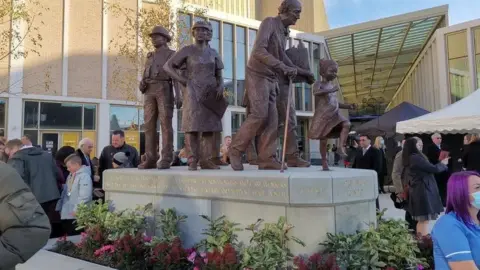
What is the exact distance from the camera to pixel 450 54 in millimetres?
24125

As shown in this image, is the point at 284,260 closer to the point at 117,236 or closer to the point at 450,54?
the point at 117,236

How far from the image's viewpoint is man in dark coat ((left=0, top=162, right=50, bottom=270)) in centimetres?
202

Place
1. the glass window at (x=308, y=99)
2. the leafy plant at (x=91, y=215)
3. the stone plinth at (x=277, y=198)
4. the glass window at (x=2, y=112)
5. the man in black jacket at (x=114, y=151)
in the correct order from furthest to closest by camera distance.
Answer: the glass window at (x=308, y=99)
the glass window at (x=2, y=112)
the man in black jacket at (x=114, y=151)
the leafy plant at (x=91, y=215)
the stone plinth at (x=277, y=198)

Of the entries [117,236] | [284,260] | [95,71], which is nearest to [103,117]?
[95,71]

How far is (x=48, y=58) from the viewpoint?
2194cm

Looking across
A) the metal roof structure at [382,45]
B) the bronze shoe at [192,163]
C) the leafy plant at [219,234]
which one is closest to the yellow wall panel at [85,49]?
the metal roof structure at [382,45]

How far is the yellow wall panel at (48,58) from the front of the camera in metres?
21.3

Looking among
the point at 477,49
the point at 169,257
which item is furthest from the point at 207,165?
the point at 477,49

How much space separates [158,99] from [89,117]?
17.8 meters

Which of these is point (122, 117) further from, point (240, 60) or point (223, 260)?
point (223, 260)

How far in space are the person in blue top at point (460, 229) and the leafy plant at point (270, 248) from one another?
1.70m

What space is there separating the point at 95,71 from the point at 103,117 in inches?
97.4

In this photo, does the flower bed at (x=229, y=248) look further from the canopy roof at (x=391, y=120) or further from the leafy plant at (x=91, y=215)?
the canopy roof at (x=391, y=120)

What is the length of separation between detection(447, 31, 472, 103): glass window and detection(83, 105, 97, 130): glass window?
19383 mm
